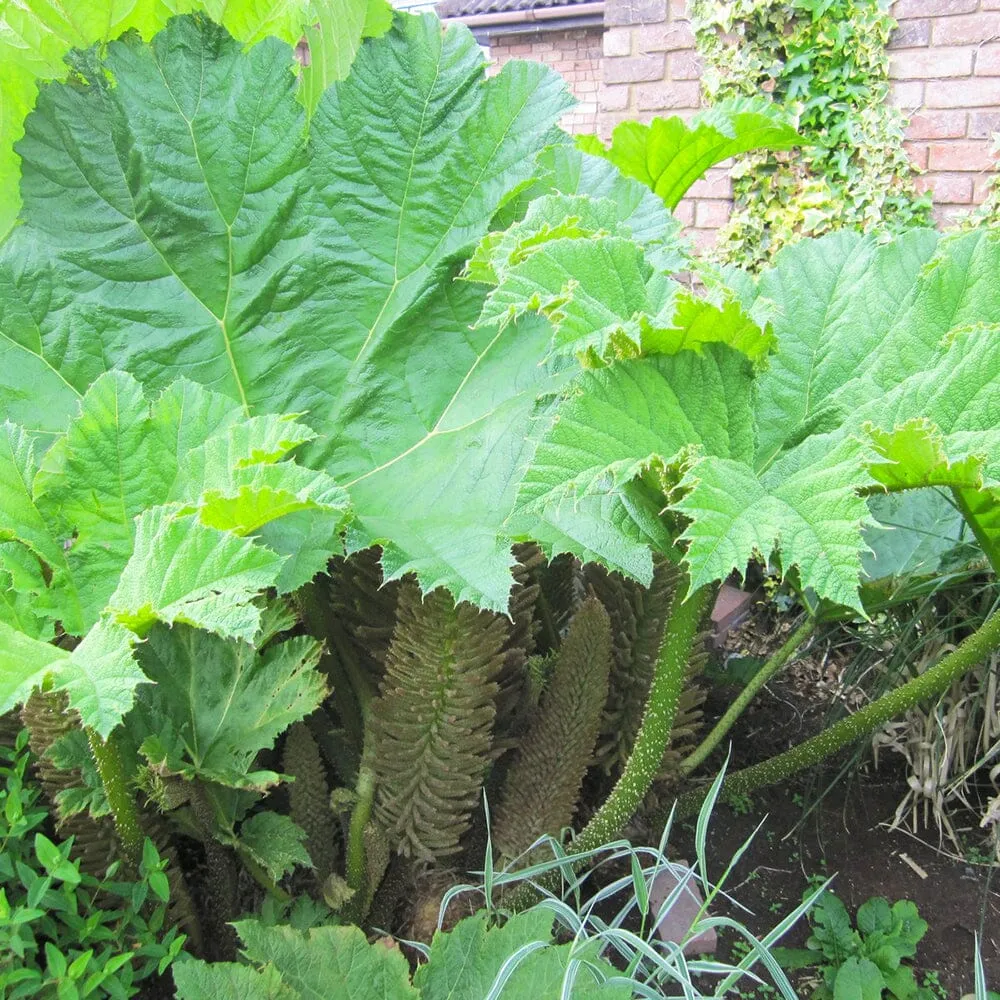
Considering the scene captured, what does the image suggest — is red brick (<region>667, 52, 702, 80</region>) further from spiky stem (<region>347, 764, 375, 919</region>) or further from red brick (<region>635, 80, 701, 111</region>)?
spiky stem (<region>347, 764, 375, 919</region>)

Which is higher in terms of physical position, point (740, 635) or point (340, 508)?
point (340, 508)

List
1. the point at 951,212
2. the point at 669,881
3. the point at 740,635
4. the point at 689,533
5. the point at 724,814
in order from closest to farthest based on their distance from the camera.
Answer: the point at 689,533 < the point at 669,881 < the point at 724,814 < the point at 740,635 < the point at 951,212

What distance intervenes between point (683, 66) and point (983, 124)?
107 centimetres

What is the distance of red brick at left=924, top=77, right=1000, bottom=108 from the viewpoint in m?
2.97

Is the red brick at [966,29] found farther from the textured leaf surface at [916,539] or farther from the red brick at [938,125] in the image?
the textured leaf surface at [916,539]

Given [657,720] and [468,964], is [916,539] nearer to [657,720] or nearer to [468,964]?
[657,720]

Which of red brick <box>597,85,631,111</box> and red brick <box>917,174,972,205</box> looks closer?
red brick <box>917,174,972,205</box>

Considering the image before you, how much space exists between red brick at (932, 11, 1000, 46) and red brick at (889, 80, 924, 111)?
0.14m

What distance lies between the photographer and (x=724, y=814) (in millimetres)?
1414

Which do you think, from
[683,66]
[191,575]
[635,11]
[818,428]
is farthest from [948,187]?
[191,575]

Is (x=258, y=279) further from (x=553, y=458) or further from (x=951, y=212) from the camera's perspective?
(x=951, y=212)

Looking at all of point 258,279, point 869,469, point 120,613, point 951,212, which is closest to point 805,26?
point 951,212

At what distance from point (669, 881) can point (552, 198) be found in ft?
3.07

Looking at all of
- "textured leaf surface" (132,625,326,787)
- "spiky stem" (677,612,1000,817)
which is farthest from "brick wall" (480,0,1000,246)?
"textured leaf surface" (132,625,326,787)
